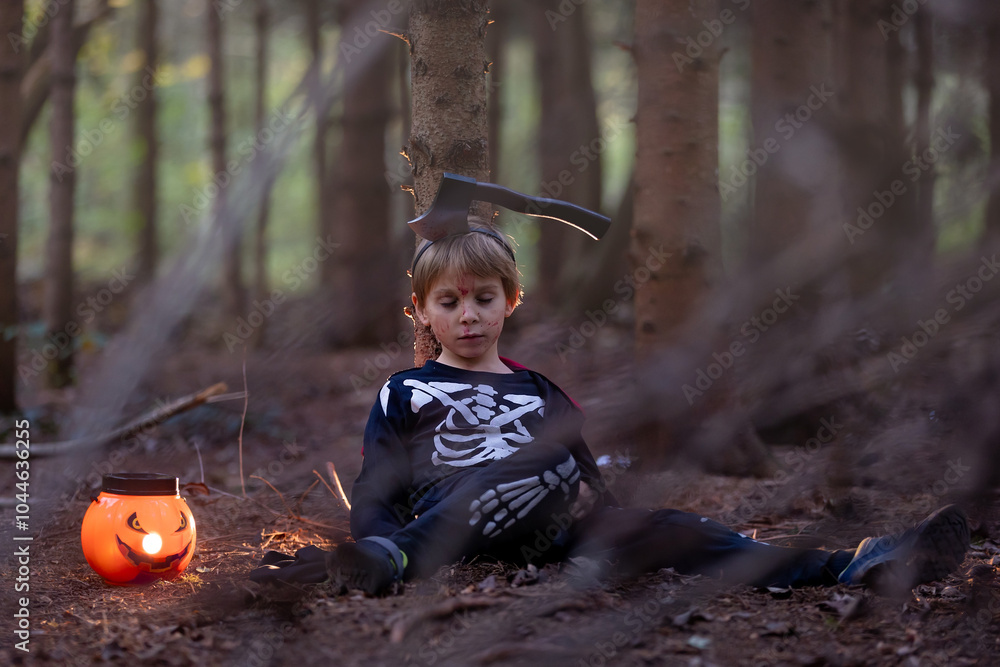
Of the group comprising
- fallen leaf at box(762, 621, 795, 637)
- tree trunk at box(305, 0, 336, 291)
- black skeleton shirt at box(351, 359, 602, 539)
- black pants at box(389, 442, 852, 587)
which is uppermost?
tree trunk at box(305, 0, 336, 291)

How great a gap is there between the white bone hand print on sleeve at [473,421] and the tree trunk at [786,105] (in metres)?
3.11

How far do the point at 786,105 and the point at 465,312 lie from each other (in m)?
3.61

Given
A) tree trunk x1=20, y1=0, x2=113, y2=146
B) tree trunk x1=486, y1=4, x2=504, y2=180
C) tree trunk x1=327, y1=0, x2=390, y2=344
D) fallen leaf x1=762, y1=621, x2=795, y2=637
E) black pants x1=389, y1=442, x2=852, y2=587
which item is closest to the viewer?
fallen leaf x1=762, y1=621, x2=795, y2=637

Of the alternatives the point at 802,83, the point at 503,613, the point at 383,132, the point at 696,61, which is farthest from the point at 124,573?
the point at 383,132

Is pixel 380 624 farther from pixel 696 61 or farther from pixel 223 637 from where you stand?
pixel 696 61

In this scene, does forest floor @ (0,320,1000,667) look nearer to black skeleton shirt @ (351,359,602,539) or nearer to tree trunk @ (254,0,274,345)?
black skeleton shirt @ (351,359,602,539)

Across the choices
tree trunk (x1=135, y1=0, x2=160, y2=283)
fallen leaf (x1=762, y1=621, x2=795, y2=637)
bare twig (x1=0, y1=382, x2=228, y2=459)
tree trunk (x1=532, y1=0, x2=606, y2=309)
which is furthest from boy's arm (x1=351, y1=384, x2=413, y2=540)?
tree trunk (x1=135, y1=0, x2=160, y2=283)

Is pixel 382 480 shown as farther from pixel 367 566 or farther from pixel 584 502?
pixel 584 502

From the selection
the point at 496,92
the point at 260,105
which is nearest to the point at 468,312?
the point at 496,92

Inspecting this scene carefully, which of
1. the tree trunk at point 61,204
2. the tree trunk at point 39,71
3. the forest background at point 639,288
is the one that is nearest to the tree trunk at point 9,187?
the forest background at point 639,288

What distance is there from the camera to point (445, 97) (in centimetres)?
350

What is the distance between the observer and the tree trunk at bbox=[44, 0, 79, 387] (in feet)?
26.1

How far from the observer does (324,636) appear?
7.23 feet

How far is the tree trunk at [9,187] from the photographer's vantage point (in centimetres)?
645
